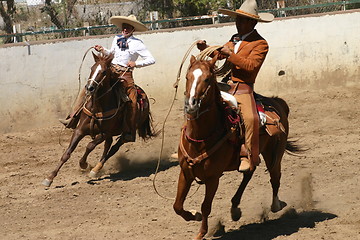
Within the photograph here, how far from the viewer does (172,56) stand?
1427cm

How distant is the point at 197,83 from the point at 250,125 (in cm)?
120

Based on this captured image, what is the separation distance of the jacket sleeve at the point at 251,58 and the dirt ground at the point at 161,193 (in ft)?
5.59

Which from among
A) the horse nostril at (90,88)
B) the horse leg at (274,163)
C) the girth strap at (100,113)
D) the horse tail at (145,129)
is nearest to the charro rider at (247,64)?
the horse leg at (274,163)

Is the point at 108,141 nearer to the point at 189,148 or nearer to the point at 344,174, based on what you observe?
the point at 344,174

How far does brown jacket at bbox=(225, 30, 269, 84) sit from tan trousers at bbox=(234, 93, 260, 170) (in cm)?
22

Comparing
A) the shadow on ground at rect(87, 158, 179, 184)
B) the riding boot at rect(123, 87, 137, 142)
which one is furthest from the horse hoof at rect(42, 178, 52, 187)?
the riding boot at rect(123, 87, 137, 142)

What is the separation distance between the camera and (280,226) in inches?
291

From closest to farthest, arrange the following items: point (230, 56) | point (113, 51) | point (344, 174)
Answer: point (230, 56) < point (344, 174) < point (113, 51)

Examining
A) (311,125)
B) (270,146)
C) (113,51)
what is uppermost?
(113,51)

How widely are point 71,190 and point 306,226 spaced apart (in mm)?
3520

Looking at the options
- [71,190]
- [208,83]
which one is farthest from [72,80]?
[208,83]

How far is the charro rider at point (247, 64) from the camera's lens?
6.74m

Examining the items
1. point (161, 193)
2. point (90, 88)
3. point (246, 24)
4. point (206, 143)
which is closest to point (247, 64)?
point (246, 24)

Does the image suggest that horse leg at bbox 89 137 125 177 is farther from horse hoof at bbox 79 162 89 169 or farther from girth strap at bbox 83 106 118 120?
girth strap at bbox 83 106 118 120
